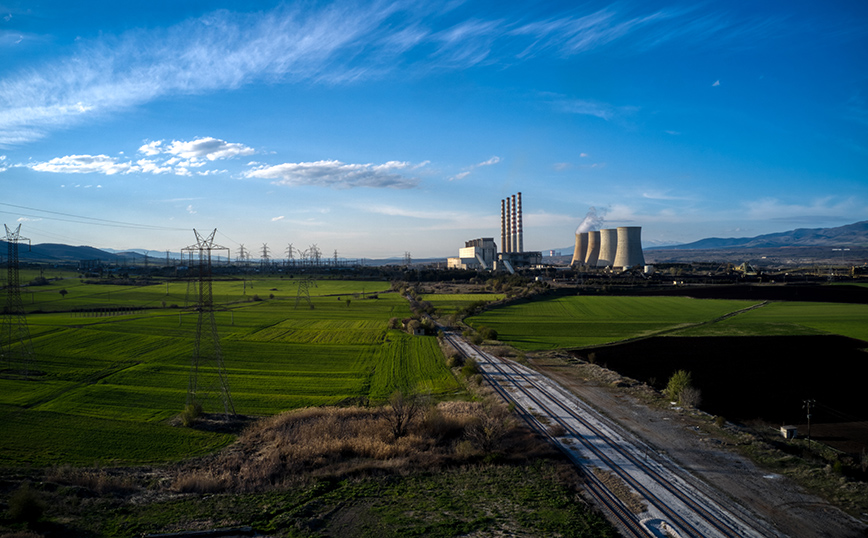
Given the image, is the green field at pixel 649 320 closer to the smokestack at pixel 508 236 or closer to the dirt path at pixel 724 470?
the dirt path at pixel 724 470

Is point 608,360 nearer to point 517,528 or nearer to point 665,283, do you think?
point 517,528

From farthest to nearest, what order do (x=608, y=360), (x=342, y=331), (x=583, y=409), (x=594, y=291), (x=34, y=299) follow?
1. (x=594, y=291)
2. (x=34, y=299)
3. (x=342, y=331)
4. (x=608, y=360)
5. (x=583, y=409)

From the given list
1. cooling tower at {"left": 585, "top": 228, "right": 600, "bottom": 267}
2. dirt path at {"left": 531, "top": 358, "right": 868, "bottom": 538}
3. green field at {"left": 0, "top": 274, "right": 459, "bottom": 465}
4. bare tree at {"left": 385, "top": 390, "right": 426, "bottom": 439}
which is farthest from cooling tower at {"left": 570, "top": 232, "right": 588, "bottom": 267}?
bare tree at {"left": 385, "top": 390, "right": 426, "bottom": 439}

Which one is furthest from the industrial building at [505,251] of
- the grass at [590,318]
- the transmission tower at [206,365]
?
the transmission tower at [206,365]

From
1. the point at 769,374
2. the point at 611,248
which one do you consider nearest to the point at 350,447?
the point at 769,374

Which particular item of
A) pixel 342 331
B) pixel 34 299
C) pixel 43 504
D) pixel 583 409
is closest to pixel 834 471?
pixel 583 409

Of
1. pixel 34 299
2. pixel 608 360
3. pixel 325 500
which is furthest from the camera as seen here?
pixel 34 299

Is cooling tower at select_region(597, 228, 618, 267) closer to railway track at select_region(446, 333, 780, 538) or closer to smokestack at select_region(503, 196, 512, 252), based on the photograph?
smokestack at select_region(503, 196, 512, 252)

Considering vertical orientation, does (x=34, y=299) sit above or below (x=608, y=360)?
above
